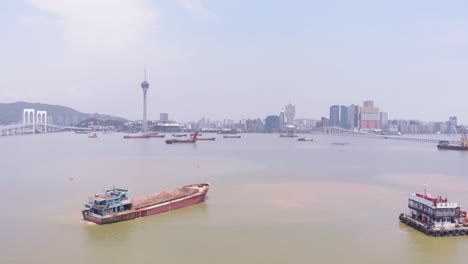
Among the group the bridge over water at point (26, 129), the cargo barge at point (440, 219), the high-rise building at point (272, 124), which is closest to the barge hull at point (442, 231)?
the cargo barge at point (440, 219)

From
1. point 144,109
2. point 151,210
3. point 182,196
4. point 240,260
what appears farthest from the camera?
point 144,109

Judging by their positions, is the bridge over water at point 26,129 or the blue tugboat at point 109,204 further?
the bridge over water at point 26,129

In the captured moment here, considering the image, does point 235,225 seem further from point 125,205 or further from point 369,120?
point 369,120

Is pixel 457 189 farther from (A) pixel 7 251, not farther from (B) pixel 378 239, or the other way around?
(A) pixel 7 251

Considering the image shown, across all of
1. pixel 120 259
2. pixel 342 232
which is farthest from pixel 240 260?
pixel 342 232

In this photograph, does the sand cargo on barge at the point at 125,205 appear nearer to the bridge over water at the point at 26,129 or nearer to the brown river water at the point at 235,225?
the brown river water at the point at 235,225

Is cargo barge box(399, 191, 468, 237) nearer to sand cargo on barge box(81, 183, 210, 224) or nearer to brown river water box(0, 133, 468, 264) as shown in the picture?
brown river water box(0, 133, 468, 264)

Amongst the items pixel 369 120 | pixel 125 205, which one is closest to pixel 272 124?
pixel 369 120

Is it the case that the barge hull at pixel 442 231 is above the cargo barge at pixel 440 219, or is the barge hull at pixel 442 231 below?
below

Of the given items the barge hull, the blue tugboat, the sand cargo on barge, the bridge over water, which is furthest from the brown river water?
the bridge over water
